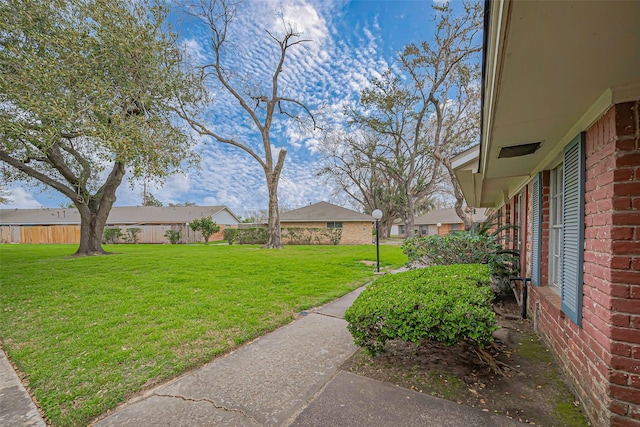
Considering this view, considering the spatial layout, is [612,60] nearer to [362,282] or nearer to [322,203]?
[362,282]

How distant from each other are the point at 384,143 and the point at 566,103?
68.3 feet

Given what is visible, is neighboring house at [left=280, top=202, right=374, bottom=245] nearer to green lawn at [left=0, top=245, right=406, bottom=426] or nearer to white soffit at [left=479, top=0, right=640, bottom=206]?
green lawn at [left=0, top=245, right=406, bottom=426]

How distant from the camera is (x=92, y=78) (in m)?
6.07

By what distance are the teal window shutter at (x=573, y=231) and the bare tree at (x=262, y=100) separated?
15658 millimetres

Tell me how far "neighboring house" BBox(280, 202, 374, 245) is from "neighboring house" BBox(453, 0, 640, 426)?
20.4 metres

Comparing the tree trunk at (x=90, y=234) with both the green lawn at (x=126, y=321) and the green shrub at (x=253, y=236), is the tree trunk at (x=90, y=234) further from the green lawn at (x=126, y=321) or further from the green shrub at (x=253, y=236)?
the green shrub at (x=253, y=236)

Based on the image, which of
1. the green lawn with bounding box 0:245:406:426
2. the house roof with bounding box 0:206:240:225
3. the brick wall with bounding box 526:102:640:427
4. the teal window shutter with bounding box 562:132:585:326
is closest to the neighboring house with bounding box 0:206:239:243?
the house roof with bounding box 0:206:240:225

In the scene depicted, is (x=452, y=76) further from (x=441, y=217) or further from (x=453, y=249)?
(x=441, y=217)

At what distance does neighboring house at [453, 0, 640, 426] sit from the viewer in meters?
1.20

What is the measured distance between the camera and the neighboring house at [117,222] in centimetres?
2523

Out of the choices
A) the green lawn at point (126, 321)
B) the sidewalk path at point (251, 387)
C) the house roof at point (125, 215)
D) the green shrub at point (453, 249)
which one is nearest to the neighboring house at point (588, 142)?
the sidewalk path at point (251, 387)

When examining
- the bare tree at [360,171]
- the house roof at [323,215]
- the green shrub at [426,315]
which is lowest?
the green shrub at [426,315]

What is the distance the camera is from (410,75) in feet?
52.4

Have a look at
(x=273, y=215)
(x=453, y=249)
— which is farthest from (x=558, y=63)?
(x=273, y=215)
